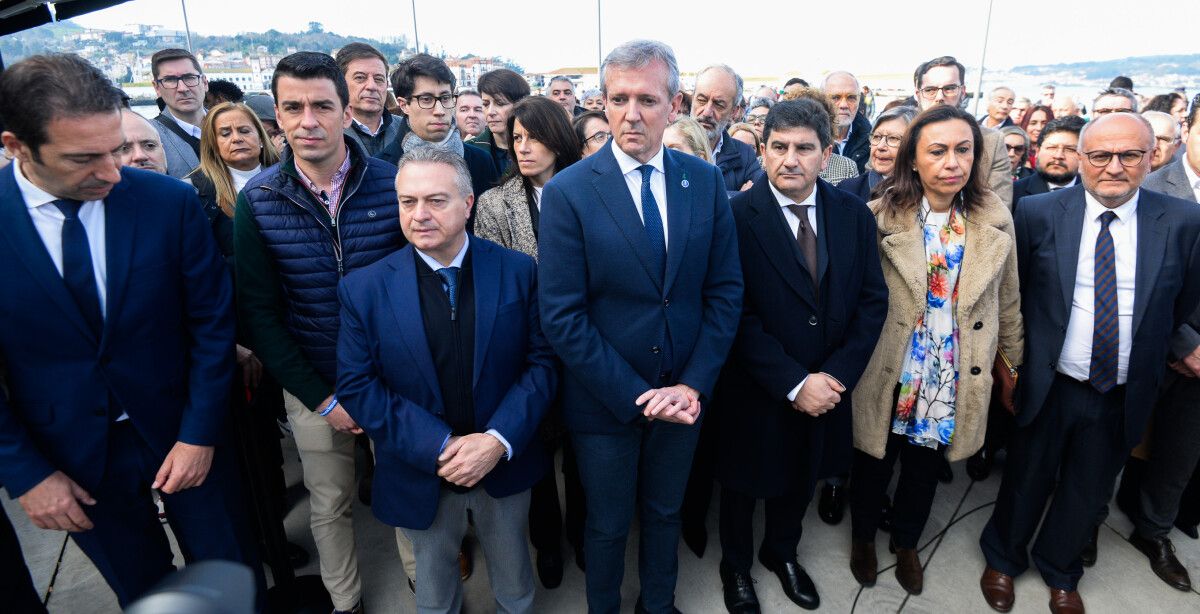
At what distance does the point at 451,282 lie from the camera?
200 cm

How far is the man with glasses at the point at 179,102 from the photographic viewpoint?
380 centimetres

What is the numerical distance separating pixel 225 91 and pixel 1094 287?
5.06 metres

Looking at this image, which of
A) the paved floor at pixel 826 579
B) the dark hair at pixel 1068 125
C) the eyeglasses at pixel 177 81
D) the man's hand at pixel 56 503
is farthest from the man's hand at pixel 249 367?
the dark hair at pixel 1068 125

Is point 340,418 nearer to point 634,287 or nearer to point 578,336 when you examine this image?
point 578,336

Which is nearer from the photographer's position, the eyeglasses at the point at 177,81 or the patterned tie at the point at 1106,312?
the patterned tie at the point at 1106,312

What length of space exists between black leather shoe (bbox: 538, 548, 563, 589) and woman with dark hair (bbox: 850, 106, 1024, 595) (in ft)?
4.74

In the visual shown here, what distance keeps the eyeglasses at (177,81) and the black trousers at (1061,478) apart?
5.16 metres

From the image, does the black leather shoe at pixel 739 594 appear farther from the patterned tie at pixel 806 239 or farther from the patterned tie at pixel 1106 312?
the patterned tie at pixel 1106 312

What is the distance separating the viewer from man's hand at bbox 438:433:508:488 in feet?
6.19

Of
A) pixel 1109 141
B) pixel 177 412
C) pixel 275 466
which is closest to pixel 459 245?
pixel 177 412

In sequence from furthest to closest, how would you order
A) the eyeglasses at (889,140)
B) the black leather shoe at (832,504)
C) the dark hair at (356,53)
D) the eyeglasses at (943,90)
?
the eyeglasses at (943,90) < the dark hair at (356,53) < the eyeglasses at (889,140) < the black leather shoe at (832,504)

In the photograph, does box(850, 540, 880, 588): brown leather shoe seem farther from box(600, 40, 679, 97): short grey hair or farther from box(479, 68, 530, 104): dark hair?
box(479, 68, 530, 104): dark hair

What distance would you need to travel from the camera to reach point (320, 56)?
85.0 inches

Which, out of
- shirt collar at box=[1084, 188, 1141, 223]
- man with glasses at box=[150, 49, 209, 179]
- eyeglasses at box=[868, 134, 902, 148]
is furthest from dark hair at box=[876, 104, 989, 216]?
man with glasses at box=[150, 49, 209, 179]
